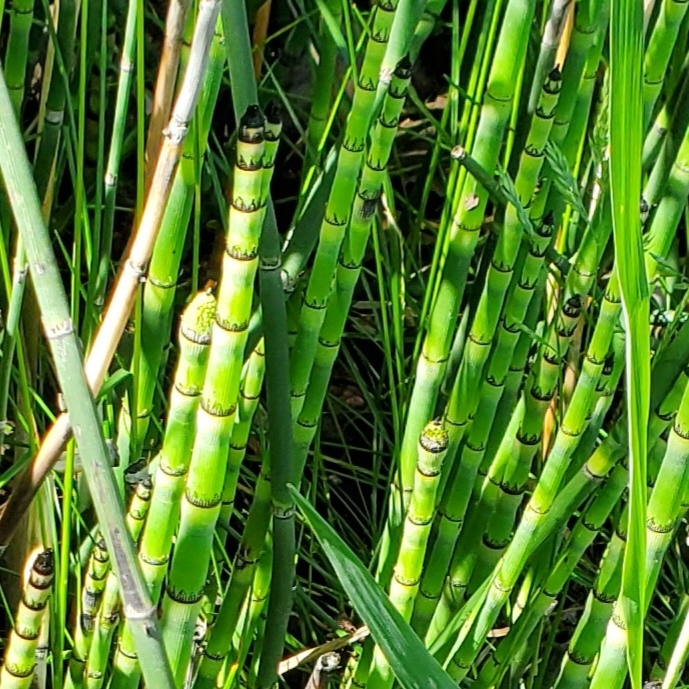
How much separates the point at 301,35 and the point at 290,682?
0.66m

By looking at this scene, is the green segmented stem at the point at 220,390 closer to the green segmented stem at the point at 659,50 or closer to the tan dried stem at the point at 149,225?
the tan dried stem at the point at 149,225

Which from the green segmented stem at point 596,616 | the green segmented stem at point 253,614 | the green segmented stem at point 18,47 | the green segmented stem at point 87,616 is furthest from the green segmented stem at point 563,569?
the green segmented stem at point 18,47

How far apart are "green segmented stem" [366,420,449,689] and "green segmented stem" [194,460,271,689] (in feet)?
0.28

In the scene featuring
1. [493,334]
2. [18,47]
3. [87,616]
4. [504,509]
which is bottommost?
[87,616]

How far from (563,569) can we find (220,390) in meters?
0.28

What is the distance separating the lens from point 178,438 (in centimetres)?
46

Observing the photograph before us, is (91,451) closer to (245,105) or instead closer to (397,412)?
(245,105)

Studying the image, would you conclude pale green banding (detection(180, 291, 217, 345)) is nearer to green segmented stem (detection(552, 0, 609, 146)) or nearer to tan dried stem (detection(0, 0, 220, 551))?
tan dried stem (detection(0, 0, 220, 551))

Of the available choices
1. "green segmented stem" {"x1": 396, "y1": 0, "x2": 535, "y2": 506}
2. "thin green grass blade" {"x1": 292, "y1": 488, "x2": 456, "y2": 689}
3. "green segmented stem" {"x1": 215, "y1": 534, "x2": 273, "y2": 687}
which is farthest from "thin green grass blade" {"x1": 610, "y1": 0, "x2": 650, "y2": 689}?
"green segmented stem" {"x1": 215, "y1": 534, "x2": 273, "y2": 687}

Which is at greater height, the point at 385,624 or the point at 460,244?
the point at 460,244

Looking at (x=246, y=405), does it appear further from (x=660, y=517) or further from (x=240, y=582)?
(x=660, y=517)

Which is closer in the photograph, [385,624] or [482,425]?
[385,624]

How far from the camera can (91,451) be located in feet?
1.15

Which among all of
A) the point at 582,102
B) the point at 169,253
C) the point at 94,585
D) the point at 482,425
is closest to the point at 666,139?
the point at 582,102
